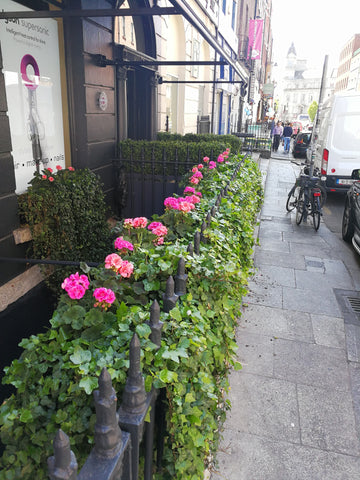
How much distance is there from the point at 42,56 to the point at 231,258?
4.02 meters

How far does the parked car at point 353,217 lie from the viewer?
22.7ft

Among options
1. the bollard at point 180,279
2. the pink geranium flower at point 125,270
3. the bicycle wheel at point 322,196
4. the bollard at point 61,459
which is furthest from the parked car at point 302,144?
the bollard at point 61,459

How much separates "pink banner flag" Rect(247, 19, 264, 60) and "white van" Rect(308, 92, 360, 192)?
2013 centimetres

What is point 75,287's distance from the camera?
2041 millimetres

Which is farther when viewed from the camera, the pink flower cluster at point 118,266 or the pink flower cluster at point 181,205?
the pink flower cluster at point 181,205

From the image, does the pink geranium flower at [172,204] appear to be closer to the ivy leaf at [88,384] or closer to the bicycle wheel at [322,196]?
the ivy leaf at [88,384]

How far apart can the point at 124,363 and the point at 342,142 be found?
11.3 m

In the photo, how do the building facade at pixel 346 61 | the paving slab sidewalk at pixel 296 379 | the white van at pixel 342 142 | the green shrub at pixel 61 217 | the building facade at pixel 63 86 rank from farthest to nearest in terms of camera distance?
the building facade at pixel 346 61 → the white van at pixel 342 142 → the green shrub at pixel 61 217 → the building facade at pixel 63 86 → the paving slab sidewalk at pixel 296 379

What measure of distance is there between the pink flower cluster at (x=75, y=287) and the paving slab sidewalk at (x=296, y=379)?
64.2 inches

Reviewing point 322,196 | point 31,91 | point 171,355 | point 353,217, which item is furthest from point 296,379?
point 322,196

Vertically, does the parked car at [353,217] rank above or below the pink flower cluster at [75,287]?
below

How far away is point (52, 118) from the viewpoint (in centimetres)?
554

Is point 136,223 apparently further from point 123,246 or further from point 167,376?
point 167,376

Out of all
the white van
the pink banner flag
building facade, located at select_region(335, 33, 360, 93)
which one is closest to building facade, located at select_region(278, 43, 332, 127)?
building facade, located at select_region(335, 33, 360, 93)
